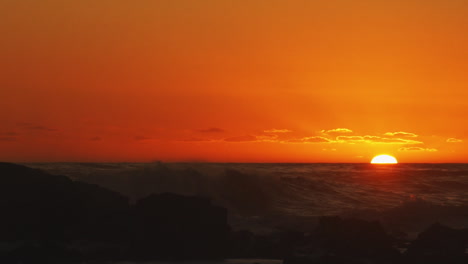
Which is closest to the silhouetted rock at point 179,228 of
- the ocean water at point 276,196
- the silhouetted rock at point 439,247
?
the silhouetted rock at point 439,247

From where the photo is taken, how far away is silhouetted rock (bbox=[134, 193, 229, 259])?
56.2 feet

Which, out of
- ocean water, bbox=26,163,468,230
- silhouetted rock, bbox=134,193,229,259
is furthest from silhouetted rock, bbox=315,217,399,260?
ocean water, bbox=26,163,468,230

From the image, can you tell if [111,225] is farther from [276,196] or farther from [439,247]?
[276,196]

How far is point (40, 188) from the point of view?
18.4 meters

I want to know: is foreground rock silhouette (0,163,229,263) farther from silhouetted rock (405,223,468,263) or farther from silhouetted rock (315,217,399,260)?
silhouetted rock (405,223,468,263)

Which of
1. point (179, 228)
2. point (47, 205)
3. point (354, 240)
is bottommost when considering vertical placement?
point (354, 240)

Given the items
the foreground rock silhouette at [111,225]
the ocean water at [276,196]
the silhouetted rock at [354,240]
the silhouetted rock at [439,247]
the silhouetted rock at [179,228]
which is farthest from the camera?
the ocean water at [276,196]

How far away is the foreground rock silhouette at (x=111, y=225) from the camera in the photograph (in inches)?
665

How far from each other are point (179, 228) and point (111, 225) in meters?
1.99

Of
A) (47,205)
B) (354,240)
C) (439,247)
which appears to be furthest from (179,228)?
(439,247)

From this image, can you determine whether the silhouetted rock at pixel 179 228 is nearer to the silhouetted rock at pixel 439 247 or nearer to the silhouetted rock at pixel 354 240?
the silhouetted rock at pixel 354 240

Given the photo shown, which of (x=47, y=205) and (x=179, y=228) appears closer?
(x=179, y=228)

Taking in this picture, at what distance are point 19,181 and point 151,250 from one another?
197 inches

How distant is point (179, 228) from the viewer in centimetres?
1744
